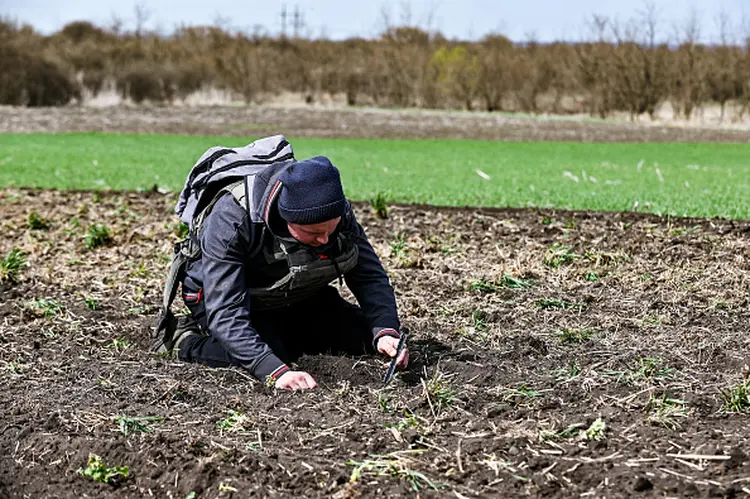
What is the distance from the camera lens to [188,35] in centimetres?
6028

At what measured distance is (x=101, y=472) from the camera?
3.72 meters

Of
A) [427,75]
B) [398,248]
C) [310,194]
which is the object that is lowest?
[398,248]

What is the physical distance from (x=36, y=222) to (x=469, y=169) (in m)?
8.36

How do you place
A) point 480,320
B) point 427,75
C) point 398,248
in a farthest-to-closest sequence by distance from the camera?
1. point 427,75
2. point 398,248
3. point 480,320

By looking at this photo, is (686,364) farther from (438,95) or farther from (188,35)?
(188,35)

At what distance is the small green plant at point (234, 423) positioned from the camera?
4109mm

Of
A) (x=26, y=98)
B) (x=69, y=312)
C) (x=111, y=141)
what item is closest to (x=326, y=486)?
(x=69, y=312)

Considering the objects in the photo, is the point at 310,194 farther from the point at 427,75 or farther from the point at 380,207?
the point at 427,75

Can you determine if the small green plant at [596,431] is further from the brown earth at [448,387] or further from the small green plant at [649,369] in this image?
the small green plant at [649,369]

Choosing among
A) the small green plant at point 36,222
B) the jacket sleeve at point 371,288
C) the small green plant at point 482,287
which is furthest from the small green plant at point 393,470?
the small green plant at point 36,222

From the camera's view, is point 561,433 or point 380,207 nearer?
point 561,433

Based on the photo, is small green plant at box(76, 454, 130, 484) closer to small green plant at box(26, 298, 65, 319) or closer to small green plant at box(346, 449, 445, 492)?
small green plant at box(346, 449, 445, 492)

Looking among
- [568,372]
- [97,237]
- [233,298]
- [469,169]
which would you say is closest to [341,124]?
[469,169]

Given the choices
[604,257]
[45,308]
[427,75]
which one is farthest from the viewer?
[427,75]
